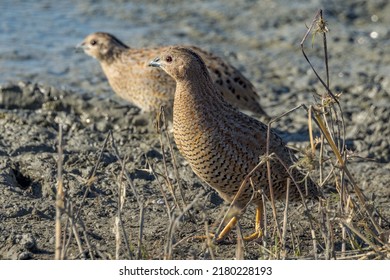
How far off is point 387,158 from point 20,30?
626cm

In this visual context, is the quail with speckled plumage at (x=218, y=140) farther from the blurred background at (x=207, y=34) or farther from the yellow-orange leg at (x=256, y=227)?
the blurred background at (x=207, y=34)

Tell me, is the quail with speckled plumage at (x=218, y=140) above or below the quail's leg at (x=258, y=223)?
above

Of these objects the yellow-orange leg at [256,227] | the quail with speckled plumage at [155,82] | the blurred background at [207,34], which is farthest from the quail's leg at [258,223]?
the blurred background at [207,34]

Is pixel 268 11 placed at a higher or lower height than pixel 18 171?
higher

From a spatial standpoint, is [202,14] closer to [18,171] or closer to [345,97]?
[345,97]

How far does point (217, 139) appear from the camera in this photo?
6.89 m

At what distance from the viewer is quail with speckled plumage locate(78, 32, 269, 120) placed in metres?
9.95

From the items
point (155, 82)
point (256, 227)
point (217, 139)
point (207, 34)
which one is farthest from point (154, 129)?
point (207, 34)

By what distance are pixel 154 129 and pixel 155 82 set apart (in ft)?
1.77

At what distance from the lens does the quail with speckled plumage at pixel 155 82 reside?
9953 millimetres

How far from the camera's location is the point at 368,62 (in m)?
12.7

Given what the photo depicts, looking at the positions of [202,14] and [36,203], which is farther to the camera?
[202,14]

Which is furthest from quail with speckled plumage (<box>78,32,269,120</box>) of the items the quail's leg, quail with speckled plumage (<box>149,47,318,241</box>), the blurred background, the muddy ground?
the quail's leg

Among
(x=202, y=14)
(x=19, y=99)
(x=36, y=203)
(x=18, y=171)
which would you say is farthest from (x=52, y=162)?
(x=202, y=14)
